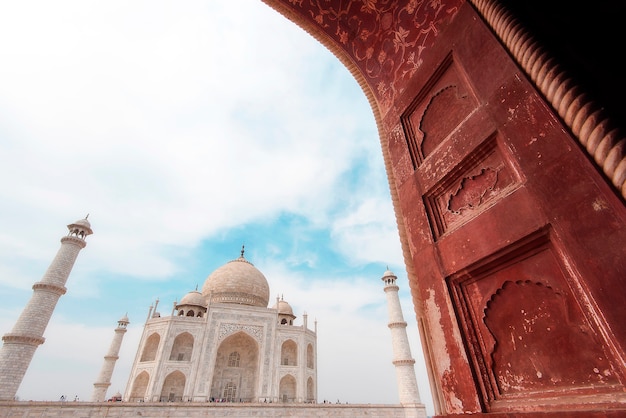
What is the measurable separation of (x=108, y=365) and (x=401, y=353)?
778 inches

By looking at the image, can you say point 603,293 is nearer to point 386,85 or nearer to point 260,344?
point 386,85

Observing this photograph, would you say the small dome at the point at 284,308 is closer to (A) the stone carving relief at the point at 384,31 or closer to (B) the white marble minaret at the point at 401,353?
(B) the white marble minaret at the point at 401,353

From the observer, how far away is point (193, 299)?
21.7 m

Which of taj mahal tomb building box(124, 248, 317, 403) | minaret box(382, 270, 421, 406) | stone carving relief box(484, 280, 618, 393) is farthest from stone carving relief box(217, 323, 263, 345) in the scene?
stone carving relief box(484, 280, 618, 393)

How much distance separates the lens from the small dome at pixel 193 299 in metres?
21.5

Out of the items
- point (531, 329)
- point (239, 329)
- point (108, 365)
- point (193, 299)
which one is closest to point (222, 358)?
point (239, 329)

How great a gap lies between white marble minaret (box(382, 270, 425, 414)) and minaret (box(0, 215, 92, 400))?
17862 mm

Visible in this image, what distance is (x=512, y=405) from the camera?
152 centimetres

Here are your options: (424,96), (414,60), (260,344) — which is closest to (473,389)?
(424,96)

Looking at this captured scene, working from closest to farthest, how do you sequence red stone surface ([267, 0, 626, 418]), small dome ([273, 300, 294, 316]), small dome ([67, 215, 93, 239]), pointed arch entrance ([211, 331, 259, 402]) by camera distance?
red stone surface ([267, 0, 626, 418]), small dome ([67, 215, 93, 239]), pointed arch entrance ([211, 331, 259, 402]), small dome ([273, 300, 294, 316])

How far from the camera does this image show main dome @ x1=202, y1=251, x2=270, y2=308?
891 inches

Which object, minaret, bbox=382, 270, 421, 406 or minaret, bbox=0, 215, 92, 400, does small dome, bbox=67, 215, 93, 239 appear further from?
minaret, bbox=382, 270, 421, 406

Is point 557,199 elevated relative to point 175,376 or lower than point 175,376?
lower

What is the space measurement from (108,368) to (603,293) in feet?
88.9
